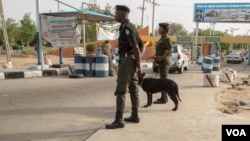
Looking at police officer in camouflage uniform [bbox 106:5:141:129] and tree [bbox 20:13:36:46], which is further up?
tree [bbox 20:13:36:46]

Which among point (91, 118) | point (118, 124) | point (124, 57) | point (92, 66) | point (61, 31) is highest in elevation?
point (61, 31)

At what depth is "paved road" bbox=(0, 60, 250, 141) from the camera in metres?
4.97

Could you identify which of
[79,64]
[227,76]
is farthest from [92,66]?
[227,76]

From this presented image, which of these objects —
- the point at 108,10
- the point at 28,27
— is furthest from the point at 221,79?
the point at 28,27

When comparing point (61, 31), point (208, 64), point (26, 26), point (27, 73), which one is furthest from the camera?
point (26, 26)

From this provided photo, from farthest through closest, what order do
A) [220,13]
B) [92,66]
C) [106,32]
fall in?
[220,13] < [106,32] < [92,66]

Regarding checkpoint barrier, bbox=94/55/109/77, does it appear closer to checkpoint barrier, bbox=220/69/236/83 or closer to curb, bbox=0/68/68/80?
curb, bbox=0/68/68/80

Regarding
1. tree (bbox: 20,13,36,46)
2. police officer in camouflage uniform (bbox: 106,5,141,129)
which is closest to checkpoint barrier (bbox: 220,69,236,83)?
police officer in camouflage uniform (bbox: 106,5,141,129)

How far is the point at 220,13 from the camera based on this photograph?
146ft

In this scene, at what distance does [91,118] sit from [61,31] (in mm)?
9071

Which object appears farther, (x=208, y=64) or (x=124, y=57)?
(x=208, y=64)

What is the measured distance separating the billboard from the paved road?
37165 mm

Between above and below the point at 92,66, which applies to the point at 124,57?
above

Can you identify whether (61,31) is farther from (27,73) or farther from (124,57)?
(124,57)
